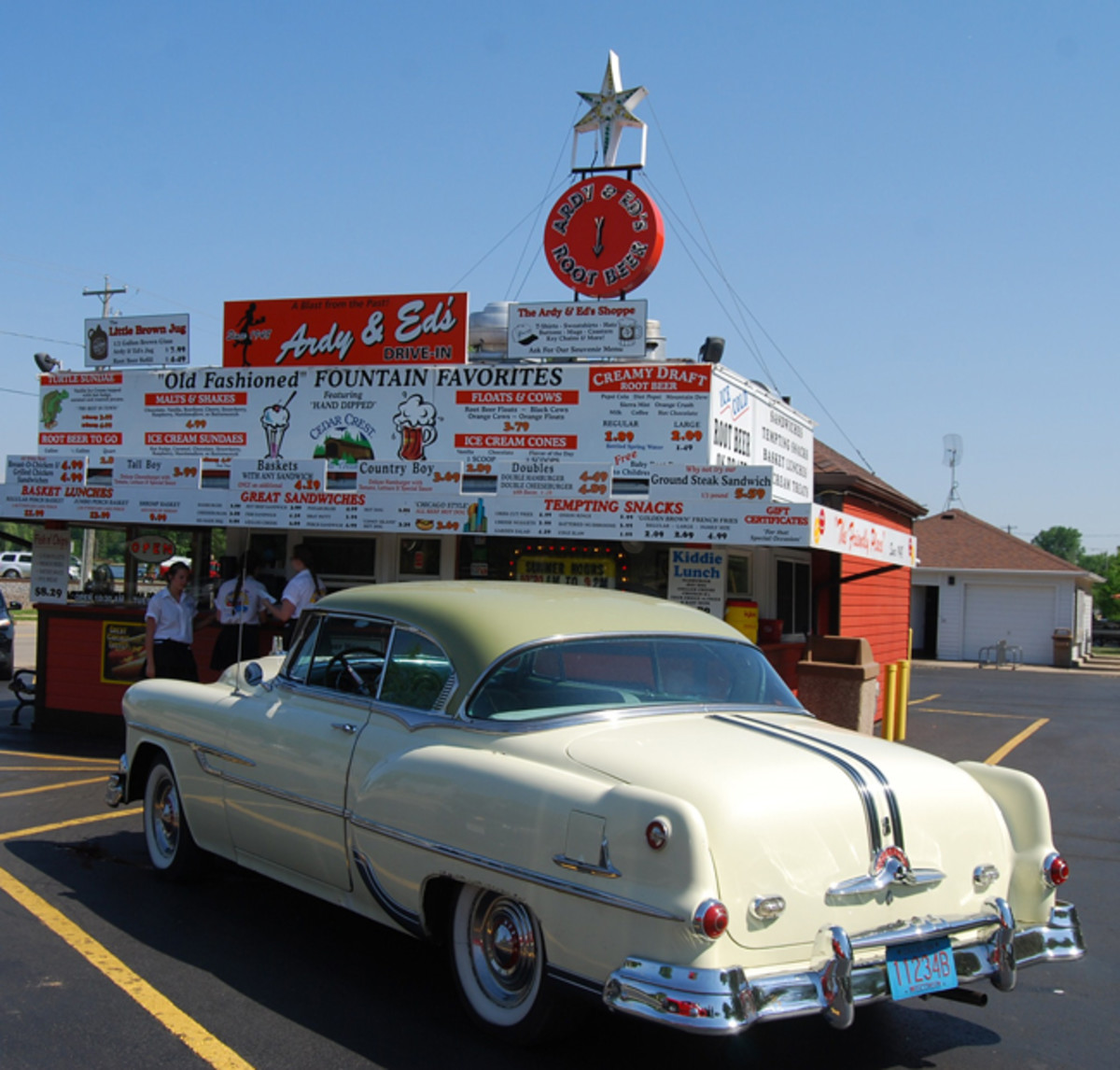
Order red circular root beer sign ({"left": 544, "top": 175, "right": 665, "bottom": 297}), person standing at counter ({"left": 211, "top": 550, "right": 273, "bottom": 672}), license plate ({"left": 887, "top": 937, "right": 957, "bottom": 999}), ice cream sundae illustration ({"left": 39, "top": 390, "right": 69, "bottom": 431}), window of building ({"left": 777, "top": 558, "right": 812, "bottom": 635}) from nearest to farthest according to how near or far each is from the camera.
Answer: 1. license plate ({"left": 887, "top": 937, "right": 957, "bottom": 999})
2. person standing at counter ({"left": 211, "top": 550, "right": 273, "bottom": 672})
3. red circular root beer sign ({"left": 544, "top": 175, "right": 665, "bottom": 297})
4. window of building ({"left": 777, "top": 558, "right": 812, "bottom": 635})
5. ice cream sundae illustration ({"left": 39, "top": 390, "right": 69, "bottom": 431})

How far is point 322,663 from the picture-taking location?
5.40m

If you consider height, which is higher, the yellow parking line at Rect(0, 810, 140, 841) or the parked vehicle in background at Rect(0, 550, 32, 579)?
the parked vehicle in background at Rect(0, 550, 32, 579)

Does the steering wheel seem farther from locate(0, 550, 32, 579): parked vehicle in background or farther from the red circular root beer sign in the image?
locate(0, 550, 32, 579): parked vehicle in background

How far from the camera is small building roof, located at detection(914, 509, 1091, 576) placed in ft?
113

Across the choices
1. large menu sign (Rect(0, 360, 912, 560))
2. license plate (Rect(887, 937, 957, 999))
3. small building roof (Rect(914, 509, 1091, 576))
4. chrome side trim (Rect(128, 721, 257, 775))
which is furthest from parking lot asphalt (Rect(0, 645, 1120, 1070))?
small building roof (Rect(914, 509, 1091, 576))

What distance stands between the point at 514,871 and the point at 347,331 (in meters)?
8.98

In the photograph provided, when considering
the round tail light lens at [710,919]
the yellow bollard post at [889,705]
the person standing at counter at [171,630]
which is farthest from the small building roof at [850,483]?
the round tail light lens at [710,919]

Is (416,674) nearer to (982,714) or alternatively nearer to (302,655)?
(302,655)

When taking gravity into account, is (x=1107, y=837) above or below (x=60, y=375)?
below

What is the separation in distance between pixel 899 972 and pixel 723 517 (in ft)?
17.7

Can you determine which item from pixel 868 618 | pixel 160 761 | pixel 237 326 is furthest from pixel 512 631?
pixel 868 618

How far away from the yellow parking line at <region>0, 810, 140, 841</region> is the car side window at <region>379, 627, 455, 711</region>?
11.9ft

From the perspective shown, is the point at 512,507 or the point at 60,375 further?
the point at 60,375

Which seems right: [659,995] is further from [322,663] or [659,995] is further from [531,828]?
[322,663]
